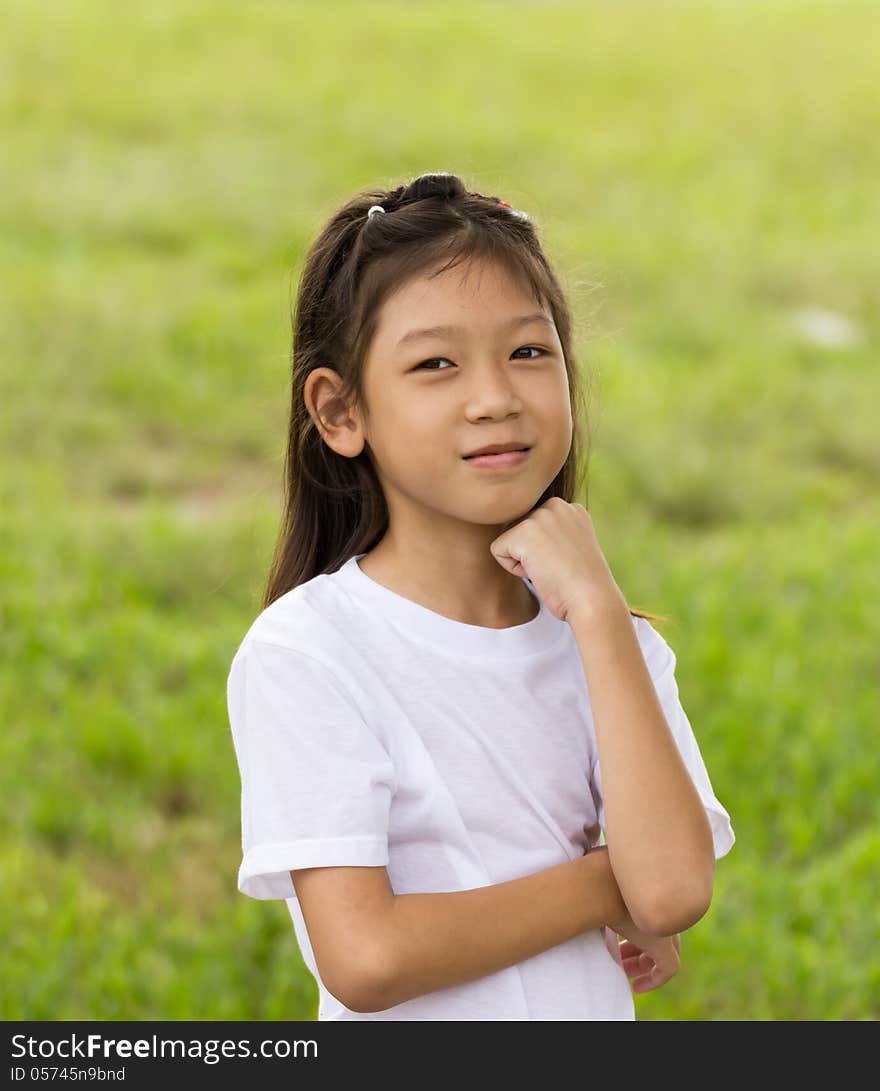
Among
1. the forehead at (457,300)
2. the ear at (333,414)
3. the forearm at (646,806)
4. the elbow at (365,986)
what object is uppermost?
the forehead at (457,300)

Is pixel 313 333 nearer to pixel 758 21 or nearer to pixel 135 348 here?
pixel 135 348

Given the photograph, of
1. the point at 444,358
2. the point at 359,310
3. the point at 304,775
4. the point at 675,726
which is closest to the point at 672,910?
the point at 675,726

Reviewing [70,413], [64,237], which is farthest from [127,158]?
[70,413]

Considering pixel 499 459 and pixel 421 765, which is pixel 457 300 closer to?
pixel 499 459

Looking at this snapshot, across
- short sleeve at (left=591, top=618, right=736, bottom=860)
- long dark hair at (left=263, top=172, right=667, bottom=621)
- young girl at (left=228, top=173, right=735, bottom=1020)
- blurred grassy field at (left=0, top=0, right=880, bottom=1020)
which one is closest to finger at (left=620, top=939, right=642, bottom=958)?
young girl at (left=228, top=173, right=735, bottom=1020)

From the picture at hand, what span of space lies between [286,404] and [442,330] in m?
0.61

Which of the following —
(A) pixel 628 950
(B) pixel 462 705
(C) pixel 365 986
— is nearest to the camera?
(C) pixel 365 986

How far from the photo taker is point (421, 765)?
157 centimetres

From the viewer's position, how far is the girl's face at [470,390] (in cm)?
162

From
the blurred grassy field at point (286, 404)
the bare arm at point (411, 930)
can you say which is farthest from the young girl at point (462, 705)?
the blurred grassy field at point (286, 404)

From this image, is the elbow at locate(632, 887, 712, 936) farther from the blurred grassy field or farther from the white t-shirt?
the blurred grassy field

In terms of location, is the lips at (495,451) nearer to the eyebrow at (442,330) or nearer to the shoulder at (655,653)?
the eyebrow at (442,330)

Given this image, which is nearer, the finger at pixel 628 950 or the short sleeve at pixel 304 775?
the short sleeve at pixel 304 775

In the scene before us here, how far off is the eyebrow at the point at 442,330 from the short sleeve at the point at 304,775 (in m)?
0.35
